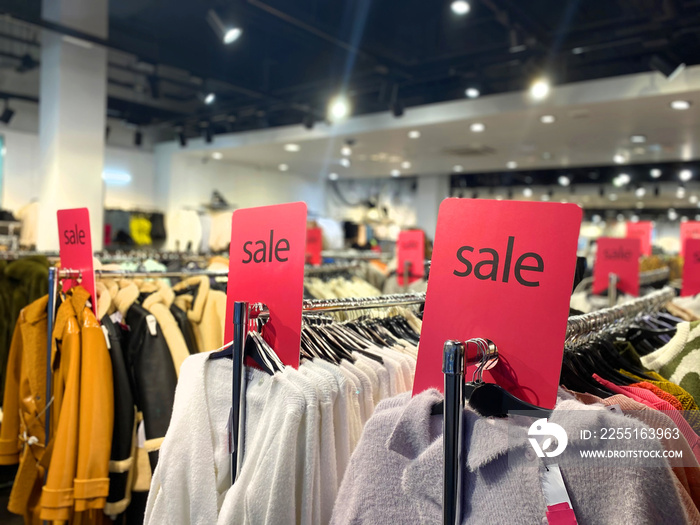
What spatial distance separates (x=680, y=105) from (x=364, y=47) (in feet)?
11.6

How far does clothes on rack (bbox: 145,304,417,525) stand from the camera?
0.98 meters

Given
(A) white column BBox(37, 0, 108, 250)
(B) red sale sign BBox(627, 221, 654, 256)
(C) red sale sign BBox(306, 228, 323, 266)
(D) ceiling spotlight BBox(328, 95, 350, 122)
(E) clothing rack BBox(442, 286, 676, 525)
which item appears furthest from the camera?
(D) ceiling spotlight BBox(328, 95, 350, 122)

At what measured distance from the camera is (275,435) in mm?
1007

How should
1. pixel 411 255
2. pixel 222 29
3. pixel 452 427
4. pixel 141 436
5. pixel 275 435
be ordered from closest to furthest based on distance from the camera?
pixel 452 427 → pixel 275 435 → pixel 141 436 → pixel 411 255 → pixel 222 29

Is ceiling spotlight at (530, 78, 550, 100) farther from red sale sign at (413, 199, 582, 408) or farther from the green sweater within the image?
red sale sign at (413, 199, 582, 408)

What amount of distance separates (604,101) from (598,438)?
5.82 metres

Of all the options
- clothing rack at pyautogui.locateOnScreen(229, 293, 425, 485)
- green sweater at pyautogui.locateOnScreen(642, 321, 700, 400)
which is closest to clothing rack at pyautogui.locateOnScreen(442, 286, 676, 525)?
clothing rack at pyautogui.locateOnScreen(229, 293, 425, 485)

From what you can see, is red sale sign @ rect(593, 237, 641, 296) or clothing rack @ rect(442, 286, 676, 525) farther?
red sale sign @ rect(593, 237, 641, 296)

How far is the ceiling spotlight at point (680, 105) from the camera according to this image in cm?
557

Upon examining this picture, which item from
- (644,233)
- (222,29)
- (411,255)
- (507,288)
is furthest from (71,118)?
(644,233)

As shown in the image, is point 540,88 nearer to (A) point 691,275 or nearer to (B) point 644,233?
(B) point 644,233

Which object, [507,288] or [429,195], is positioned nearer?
[507,288]

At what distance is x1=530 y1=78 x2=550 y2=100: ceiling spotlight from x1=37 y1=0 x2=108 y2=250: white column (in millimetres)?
4611

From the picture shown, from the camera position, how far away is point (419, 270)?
4098 millimetres
